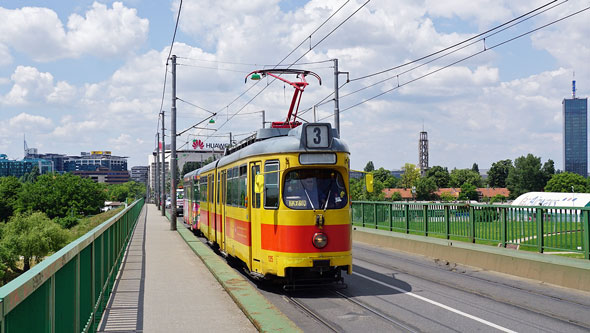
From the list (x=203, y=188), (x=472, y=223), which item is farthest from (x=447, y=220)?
(x=203, y=188)

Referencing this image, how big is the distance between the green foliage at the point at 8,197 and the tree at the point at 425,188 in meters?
95.9

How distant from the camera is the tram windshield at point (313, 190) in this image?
1087cm

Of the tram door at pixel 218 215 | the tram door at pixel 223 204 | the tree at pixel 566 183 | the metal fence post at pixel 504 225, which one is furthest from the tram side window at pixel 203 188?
the tree at pixel 566 183

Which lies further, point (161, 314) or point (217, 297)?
point (217, 297)

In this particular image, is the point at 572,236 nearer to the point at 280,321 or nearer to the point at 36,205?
the point at 280,321

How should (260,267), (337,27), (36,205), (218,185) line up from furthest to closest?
(36,205) < (337,27) < (218,185) < (260,267)

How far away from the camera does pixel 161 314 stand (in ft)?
29.5

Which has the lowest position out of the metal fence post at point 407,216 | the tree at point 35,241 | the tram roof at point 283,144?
the tree at point 35,241

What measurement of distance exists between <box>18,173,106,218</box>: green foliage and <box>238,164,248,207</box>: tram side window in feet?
389

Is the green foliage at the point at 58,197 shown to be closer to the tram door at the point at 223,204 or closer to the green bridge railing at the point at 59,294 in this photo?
the tram door at the point at 223,204

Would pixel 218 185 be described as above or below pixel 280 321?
above

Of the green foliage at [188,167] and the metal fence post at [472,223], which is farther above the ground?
the green foliage at [188,167]

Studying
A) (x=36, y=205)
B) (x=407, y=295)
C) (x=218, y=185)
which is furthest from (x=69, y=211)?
(x=407, y=295)

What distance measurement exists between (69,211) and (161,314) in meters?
124
